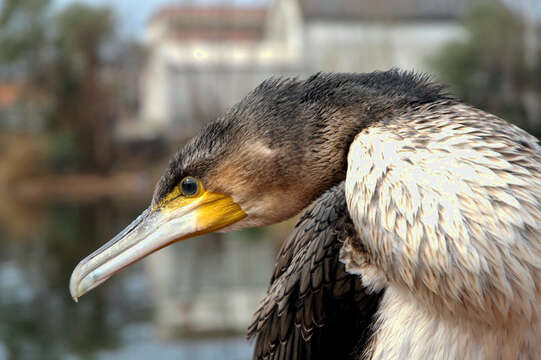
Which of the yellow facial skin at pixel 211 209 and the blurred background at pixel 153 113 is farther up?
the yellow facial skin at pixel 211 209

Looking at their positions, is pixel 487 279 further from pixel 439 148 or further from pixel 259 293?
pixel 259 293

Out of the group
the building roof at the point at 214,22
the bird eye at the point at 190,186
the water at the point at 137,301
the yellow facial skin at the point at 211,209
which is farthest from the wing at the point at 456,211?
the building roof at the point at 214,22

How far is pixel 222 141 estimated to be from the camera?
1997mm

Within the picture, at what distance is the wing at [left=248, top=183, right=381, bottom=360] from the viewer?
2.17 metres

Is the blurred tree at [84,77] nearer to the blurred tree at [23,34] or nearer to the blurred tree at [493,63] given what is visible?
the blurred tree at [23,34]

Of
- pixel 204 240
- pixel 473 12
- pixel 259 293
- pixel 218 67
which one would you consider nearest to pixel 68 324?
pixel 259 293

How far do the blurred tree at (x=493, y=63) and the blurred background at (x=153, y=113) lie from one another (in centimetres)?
5

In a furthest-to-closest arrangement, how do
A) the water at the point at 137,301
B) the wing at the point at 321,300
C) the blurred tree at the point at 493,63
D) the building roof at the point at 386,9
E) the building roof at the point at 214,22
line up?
the building roof at the point at 386,9, the building roof at the point at 214,22, the blurred tree at the point at 493,63, the water at the point at 137,301, the wing at the point at 321,300

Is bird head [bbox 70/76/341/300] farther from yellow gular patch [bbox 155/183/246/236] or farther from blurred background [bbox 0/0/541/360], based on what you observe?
blurred background [bbox 0/0/541/360]

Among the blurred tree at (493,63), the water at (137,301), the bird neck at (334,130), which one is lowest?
the water at (137,301)

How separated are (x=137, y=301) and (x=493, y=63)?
39.0 ft

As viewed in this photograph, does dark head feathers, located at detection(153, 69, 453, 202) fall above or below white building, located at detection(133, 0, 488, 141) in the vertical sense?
above

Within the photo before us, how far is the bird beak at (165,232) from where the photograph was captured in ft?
6.61

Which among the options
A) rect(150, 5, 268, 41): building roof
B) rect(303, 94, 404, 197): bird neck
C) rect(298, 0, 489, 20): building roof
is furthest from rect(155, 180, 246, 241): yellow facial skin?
rect(298, 0, 489, 20): building roof
